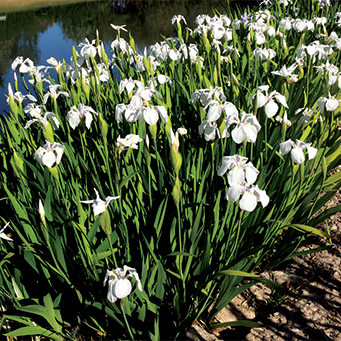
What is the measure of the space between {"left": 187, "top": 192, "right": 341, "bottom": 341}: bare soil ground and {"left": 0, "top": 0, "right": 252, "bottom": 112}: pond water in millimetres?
4245

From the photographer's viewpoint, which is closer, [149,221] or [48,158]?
[48,158]

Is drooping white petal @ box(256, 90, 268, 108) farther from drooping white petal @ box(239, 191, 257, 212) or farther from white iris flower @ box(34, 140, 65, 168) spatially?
white iris flower @ box(34, 140, 65, 168)

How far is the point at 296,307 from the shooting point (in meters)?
1.39

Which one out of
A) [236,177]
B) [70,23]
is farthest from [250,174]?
[70,23]

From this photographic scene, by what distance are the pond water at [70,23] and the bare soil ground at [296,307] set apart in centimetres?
425

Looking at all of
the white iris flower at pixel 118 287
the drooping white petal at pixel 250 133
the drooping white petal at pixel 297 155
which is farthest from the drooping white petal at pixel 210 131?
the white iris flower at pixel 118 287

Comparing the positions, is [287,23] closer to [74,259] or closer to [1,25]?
[74,259]

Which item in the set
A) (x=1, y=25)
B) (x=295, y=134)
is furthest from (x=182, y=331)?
(x=1, y=25)

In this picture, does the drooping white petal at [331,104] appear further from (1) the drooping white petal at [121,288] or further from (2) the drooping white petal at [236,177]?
(1) the drooping white petal at [121,288]

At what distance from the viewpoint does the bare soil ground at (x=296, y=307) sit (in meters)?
1.31

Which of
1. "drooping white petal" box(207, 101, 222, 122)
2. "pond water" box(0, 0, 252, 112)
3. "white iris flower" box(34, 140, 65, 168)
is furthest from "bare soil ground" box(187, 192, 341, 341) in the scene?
"pond water" box(0, 0, 252, 112)

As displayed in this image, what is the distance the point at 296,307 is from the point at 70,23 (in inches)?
417

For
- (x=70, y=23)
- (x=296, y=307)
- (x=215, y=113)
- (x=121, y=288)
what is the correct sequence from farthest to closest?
(x=70, y=23) → (x=296, y=307) → (x=215, y=113) → (x=121, y=288)

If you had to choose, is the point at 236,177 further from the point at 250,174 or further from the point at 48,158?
the point at 48,158
